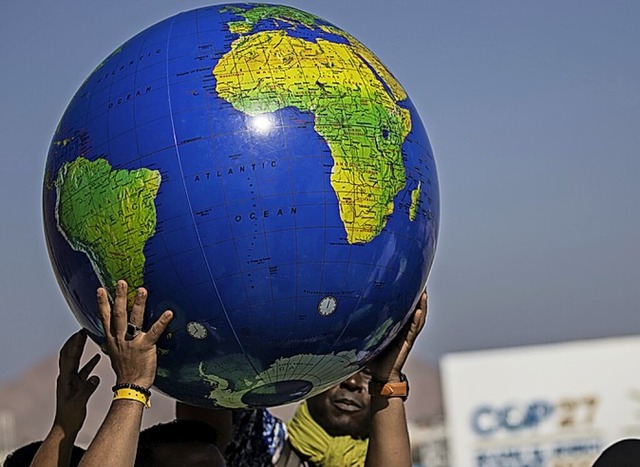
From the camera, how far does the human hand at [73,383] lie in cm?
413

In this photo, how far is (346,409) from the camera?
5.01 metres

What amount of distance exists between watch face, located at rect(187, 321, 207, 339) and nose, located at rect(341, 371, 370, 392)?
Result: 4.89ft

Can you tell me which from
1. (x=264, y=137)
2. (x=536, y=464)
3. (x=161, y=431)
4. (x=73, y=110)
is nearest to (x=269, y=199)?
(x=264, y=137)

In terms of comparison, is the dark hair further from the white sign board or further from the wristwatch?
the white sign board

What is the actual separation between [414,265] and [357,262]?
0.25 metres

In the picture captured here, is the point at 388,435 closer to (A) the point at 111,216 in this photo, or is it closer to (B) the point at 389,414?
(B) the point at 389,414

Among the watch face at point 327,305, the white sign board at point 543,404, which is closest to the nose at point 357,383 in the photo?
the watch face at point 327,305

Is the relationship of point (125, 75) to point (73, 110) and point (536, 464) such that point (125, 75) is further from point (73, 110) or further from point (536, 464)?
point (536, 464)

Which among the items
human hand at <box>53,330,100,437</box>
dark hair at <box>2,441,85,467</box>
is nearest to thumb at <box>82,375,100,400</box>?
human hand at <box>53,330,100,437</box>

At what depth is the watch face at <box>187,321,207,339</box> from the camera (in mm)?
3533

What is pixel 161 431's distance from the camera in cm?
412

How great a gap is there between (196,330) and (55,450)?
74 centimetres

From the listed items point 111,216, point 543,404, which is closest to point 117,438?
point 111,216

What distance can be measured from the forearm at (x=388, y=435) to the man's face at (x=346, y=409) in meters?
0.72
